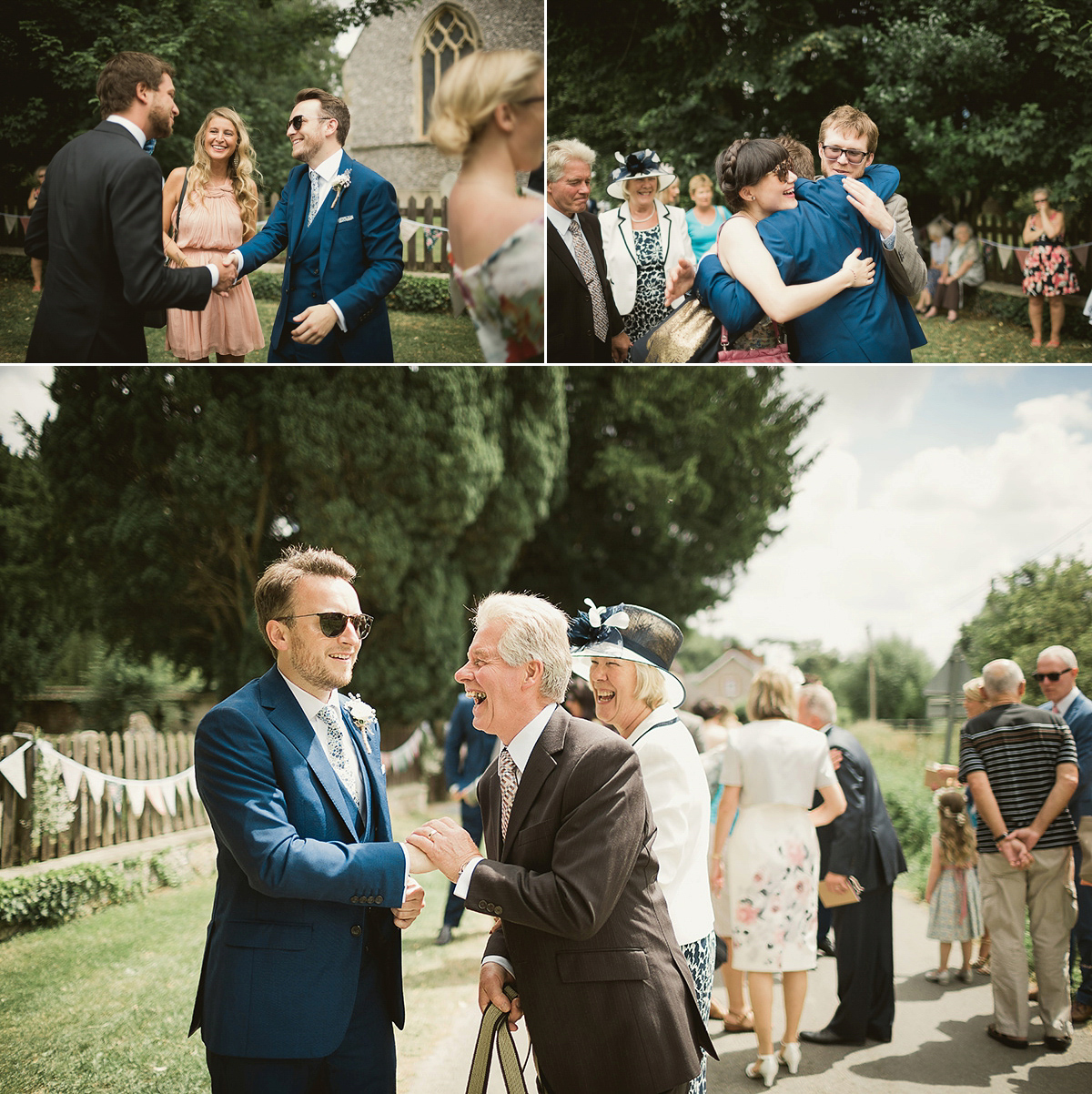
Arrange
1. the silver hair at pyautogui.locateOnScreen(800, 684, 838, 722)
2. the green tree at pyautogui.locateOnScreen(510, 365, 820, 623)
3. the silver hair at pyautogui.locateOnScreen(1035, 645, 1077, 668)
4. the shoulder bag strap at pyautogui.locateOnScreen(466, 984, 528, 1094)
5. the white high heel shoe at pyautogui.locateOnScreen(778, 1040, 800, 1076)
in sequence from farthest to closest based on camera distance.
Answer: the green tree at pyautogui.locateOnScreen(510, 365, 820, 623) → the silver hair at pyautogui.locateOnScreen(800, 684, 838, 722) → the silver hair at pyautogui.locateOnScreen(1035, 645, 1077, 668) → the white high heel shoe at pyautogui.locateOnScreen(778, 1040, 800, 1076) → the shoulder bag strap at pyautogui.locateOnScreen(466, 984, 528, 1094)

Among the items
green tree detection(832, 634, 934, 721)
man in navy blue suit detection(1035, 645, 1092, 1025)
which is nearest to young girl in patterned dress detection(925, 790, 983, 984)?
man in navy blue suit detection(1035, 645, 1092, 1025)

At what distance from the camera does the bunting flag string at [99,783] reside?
20.4 feet

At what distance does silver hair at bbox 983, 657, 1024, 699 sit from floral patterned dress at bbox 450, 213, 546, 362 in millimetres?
3198

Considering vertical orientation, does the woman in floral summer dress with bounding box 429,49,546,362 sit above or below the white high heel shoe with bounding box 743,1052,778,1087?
above

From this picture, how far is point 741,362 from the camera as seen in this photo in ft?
19.6

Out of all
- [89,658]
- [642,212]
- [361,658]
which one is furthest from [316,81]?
[89,658]

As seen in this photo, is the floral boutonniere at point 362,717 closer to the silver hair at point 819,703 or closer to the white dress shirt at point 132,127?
the silver hair at point 819,703

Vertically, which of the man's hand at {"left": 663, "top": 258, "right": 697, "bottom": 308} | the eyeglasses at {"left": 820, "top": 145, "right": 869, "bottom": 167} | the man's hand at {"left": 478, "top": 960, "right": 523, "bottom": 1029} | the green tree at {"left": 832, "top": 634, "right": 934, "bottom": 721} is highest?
the eyeglasses at {"left": 820, "top": 145, "right": 869, "bottom": 167}

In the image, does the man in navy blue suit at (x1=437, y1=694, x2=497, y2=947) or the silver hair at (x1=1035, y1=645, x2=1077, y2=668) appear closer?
the silver hair at (x1=1035, y1=645, x2=1077, y2=668)

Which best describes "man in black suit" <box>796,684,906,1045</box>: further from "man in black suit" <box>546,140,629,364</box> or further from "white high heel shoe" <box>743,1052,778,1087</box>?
"man in black suit" <box>546,140,629,364</box>

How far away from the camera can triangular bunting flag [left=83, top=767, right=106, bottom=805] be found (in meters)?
6.66

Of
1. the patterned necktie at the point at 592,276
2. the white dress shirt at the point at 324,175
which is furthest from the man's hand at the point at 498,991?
the white dress shirt at the point at 324,175

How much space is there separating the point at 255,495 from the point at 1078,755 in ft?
26.3

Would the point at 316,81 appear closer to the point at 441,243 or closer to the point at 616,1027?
the point at 441,243
